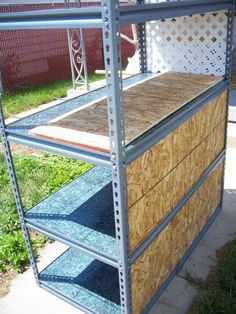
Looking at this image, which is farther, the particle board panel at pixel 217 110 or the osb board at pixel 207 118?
the particle board panel at pixel 217 110

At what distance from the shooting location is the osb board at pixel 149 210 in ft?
7.61

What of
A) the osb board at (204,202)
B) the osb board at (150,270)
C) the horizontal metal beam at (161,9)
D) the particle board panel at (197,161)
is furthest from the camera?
the osb board at (204,202)

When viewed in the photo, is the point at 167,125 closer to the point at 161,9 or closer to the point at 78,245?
the point at 161,9

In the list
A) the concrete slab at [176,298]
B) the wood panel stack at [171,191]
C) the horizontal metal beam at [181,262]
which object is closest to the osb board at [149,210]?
the wood panel stack at [171,191]

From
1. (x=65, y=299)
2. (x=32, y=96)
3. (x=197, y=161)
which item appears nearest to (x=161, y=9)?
(x=197, y=161)

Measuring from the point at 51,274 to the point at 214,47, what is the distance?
2.68 meters

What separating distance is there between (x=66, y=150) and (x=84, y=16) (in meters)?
0.85

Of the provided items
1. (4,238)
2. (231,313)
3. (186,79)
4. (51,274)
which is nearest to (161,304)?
(231,313)

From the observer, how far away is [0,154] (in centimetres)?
601

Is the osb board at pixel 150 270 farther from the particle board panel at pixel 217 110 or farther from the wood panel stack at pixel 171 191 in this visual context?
the particle board panel at pixel 217 110

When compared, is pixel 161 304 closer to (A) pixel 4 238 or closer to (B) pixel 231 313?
(B) pixel 231 313

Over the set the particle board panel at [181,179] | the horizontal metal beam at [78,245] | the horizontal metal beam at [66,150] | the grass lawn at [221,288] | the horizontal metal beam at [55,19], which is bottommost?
the grass lawn at [221,288]

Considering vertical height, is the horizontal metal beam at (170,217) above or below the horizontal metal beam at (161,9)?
below

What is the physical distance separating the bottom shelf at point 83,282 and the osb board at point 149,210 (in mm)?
833
